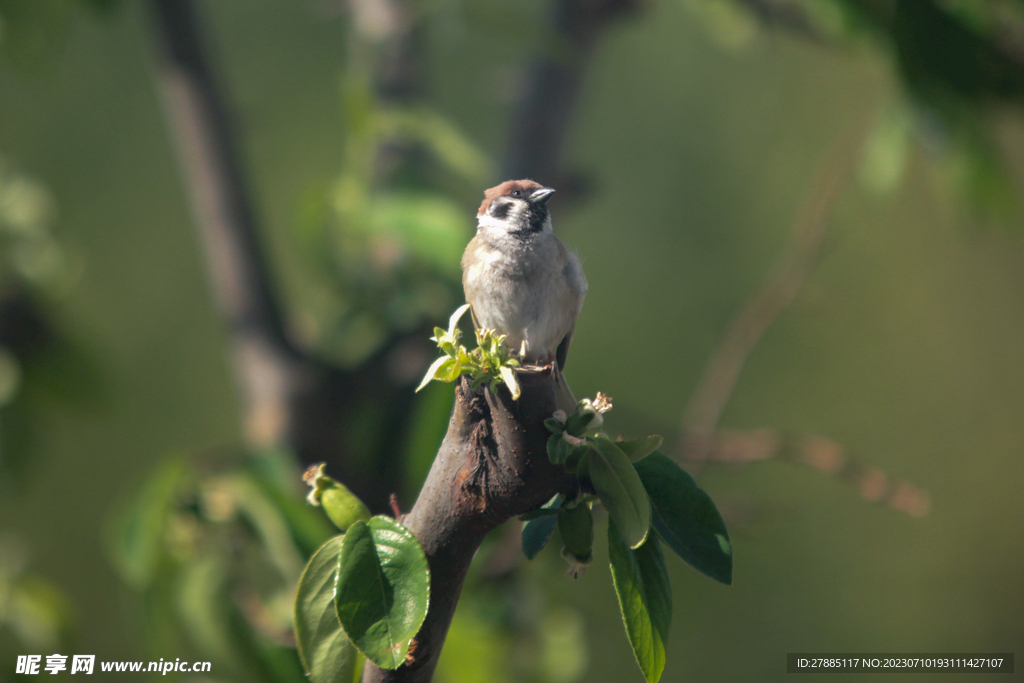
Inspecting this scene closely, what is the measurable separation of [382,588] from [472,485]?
0.08 meters

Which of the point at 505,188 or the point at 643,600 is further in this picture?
the point at 505,188

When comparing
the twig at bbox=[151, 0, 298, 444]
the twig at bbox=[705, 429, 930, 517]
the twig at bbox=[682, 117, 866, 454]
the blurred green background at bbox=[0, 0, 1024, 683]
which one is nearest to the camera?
the twig at bbox=[705, 429, 930, 517]

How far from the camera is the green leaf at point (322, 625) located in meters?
0.45

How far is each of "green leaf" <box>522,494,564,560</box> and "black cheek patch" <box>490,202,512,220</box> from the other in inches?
13.2

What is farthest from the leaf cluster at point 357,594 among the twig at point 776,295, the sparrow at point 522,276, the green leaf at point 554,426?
the twig at point 776,295

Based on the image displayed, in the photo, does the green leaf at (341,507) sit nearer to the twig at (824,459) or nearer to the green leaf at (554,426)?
the green leaf at (554,426)

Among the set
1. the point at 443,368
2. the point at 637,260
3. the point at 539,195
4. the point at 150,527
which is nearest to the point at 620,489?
the point at 443,368

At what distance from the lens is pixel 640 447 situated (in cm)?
43

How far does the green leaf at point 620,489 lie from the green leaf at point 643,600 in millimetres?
15

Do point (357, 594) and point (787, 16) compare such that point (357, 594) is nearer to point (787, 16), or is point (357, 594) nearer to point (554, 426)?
point (554, 426)

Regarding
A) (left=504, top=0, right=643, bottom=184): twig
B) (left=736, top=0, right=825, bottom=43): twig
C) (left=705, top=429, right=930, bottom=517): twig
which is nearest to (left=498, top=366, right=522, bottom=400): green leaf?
(left=705, top=429, right=930, bottom=517): twig

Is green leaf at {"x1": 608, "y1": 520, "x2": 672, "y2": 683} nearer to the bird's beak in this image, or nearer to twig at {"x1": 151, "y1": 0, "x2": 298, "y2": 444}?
the bird's beak

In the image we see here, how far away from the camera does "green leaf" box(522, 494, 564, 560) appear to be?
0.46 metres

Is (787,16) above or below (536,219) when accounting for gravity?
above
